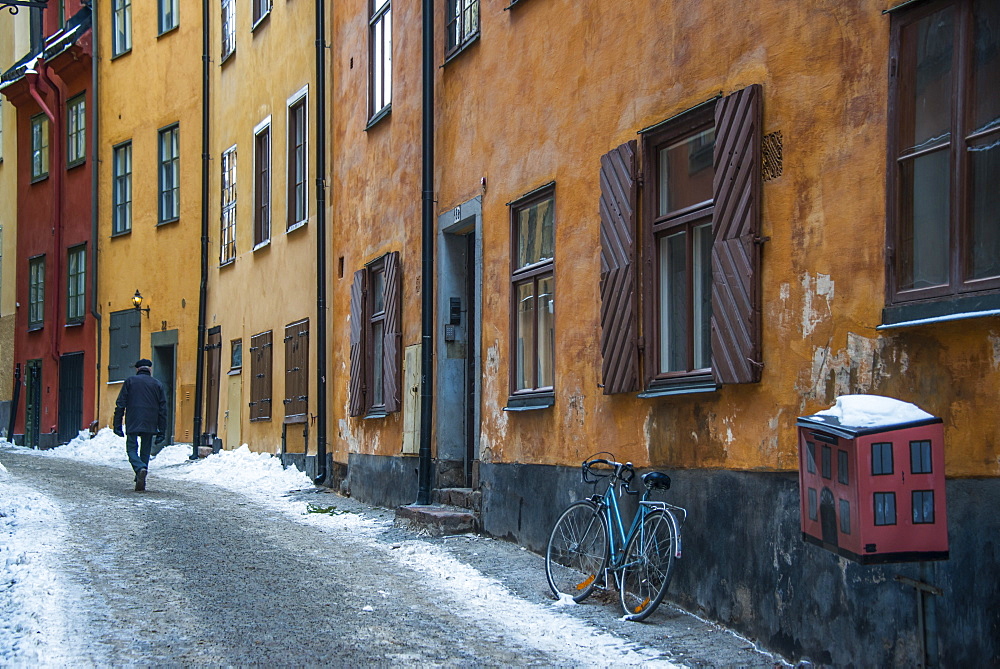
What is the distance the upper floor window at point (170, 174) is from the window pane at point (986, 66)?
19.5 metres

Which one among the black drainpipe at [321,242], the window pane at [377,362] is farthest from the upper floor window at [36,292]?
the window pane at [377,362]

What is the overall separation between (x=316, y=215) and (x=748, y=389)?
10630 mm

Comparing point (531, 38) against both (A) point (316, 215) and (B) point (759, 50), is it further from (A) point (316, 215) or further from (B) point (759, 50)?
(A) point (316, 215)

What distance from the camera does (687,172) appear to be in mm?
7891

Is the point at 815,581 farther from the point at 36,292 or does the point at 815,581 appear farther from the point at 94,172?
the point at 36,292

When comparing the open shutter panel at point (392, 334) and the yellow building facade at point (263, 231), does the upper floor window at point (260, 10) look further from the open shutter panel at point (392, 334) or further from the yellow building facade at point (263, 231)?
the open shutter panel at point (392, 334)

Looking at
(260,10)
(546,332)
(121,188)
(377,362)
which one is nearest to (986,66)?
(546,332)

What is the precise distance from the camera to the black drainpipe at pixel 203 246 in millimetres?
21672

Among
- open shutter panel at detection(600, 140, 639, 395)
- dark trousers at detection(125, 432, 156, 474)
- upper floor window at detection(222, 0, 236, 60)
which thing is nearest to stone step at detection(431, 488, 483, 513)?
open shutter panel at detection(600, 140, 639, 395)

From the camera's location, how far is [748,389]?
696 centimetres

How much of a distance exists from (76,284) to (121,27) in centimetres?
544

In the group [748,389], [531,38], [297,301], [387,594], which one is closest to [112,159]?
[297,301]

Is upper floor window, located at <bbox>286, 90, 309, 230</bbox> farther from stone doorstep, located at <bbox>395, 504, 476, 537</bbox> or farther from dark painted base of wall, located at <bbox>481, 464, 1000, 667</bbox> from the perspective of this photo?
dark painted base of wall, located at <bbox>481, 464, 1000, 667</bbox>

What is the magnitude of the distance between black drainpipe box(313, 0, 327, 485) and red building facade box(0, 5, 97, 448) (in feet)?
35.6
